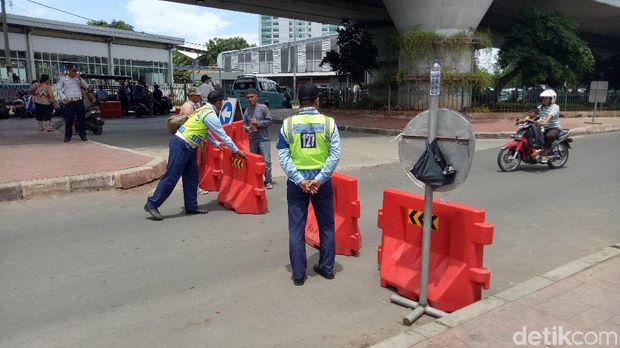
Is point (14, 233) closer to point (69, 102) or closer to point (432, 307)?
point (432, 307)

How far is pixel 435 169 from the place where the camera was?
3500 millimetres

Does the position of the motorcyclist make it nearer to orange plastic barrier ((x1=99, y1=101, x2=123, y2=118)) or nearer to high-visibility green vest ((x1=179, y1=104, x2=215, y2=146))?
high-visibility green vest ((x1=179, y1=104, x2=215, y2=146))

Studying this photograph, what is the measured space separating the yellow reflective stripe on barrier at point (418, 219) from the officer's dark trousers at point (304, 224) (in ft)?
2.40

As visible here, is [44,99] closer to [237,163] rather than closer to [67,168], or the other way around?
[67,168]

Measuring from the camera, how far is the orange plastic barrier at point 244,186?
6555 millimetres

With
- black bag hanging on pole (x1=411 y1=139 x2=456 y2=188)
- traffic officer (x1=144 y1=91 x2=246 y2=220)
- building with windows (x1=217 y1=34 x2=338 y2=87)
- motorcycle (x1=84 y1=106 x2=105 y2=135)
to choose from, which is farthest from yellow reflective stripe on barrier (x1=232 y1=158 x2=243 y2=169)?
building with windows (x1=217 y1=34 x2=338 y2=87)

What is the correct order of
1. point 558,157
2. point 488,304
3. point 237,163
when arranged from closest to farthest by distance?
1. point 488,304
2. point 237,163
3. point 558,157

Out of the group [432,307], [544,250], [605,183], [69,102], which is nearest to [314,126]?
[432,307]

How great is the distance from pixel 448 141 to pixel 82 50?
3902 cm

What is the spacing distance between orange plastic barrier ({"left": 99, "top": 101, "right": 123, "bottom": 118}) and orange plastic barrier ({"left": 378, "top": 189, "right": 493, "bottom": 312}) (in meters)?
21.5

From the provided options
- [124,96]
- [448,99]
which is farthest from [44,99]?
[448,99]

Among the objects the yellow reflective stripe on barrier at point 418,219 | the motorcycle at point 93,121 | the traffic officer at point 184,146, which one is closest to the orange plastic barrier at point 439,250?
the yellow reflective stripe on barrier at point 418,219

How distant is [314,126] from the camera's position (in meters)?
4.29

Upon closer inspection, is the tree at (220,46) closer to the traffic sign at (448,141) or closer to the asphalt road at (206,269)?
the asphalt road at (206,269)
